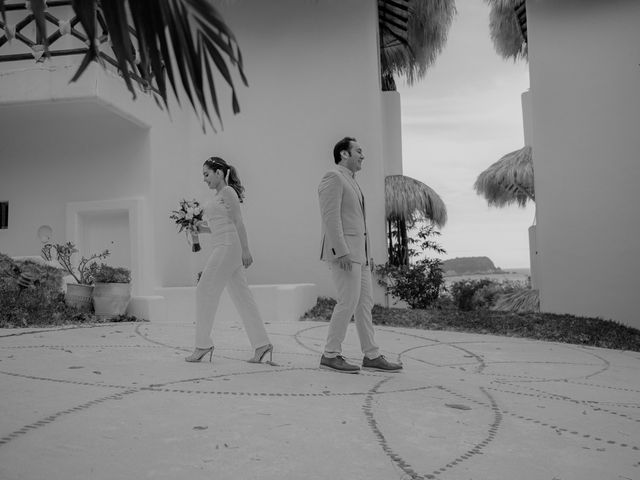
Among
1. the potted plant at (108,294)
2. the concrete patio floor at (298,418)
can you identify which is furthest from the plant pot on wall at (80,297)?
the concrete patio floor at (298,418)

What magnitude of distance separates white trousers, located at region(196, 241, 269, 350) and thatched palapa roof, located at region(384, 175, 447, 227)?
6.93 meters

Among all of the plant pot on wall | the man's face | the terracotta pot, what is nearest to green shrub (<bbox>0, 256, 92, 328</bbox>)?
the plant pot on wall

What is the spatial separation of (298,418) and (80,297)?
6.11 metres

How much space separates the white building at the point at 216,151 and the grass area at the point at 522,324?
4.88ft

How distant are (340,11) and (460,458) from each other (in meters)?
10.4

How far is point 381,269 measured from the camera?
10.9m

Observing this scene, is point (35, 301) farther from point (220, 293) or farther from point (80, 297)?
point (220, 293)

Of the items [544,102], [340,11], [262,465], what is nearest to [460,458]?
[262,465]

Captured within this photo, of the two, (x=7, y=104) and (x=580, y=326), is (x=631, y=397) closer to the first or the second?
(x=580, y=326)

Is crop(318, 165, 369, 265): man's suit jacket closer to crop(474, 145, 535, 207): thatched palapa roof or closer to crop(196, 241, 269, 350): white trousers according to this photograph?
crop(196, 241, 269, 350): white trousers

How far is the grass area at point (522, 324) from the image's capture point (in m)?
7.86

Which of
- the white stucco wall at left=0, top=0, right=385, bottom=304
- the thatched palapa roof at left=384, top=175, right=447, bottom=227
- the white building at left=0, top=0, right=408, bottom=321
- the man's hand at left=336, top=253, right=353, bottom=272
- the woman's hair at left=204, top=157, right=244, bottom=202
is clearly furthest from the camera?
the thatched palapa roof at left=384, top=175, right=447, bottom=227

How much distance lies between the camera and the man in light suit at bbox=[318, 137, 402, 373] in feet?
14.4

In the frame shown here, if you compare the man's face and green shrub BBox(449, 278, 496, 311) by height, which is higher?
the man's face
